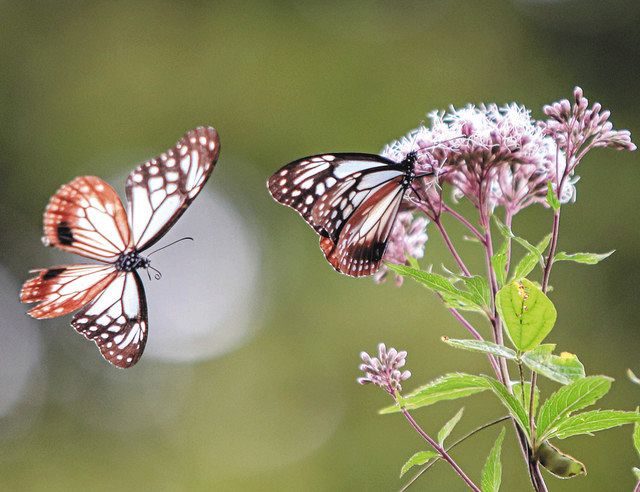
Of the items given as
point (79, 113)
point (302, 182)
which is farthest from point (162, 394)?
point (302, 182)

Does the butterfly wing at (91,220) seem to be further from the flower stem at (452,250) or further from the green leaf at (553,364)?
the green leaf at (553,364)

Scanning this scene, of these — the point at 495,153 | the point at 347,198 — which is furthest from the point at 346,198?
the point at 495,153

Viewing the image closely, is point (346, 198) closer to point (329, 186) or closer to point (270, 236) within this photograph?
point (329, 186)

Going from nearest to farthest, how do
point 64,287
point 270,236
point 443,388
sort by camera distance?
point 443,388 → point 64,287 → point 270,236

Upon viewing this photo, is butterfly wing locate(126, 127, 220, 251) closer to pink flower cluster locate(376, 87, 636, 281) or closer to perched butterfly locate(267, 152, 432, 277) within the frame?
perched butterfly locate(267, 152, 432, 277)

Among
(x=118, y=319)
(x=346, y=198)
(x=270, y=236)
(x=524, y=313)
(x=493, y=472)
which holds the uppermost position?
(x=270, y=236)

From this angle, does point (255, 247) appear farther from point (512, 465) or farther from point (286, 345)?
point (512, 465)
